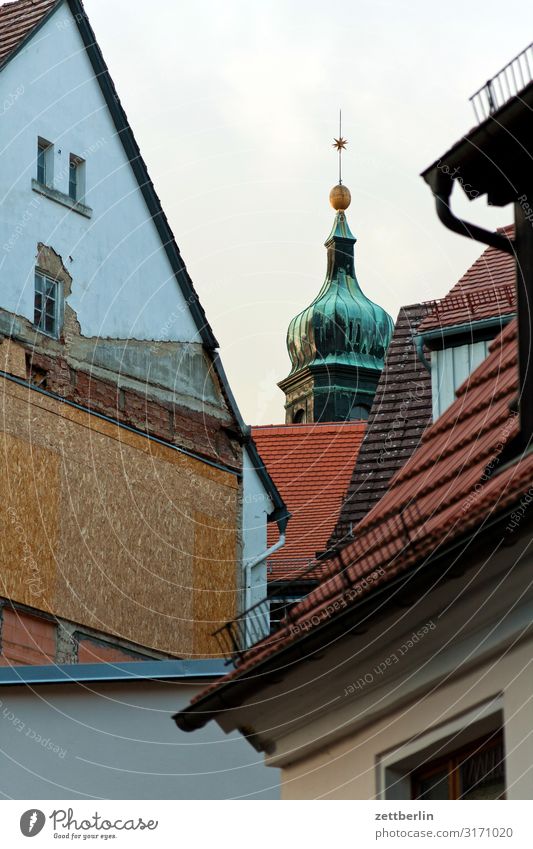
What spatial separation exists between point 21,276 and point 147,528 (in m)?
3.26

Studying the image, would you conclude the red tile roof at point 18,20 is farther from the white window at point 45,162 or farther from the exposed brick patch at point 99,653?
the exposed brick patch at point 99,653

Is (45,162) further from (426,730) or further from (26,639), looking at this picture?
(426,730)

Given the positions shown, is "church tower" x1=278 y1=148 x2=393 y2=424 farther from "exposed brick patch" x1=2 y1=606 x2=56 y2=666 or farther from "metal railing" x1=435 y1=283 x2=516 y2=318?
"metal railing" x1=435 y1=283 x2=516 y2=318

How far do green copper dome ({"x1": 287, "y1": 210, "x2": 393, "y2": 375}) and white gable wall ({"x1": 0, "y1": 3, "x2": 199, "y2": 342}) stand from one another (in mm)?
27194

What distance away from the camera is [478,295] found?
17.0 m

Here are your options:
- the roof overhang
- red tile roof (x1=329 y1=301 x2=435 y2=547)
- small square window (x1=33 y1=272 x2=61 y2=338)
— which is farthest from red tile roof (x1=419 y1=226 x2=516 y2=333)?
the roof overhang

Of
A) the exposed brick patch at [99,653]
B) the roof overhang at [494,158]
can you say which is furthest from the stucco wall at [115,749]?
the exposed brick patch at [99,653]

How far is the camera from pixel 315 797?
939 centimetres

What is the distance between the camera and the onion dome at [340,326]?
1998 inches

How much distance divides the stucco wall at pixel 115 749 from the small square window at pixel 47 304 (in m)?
7.67

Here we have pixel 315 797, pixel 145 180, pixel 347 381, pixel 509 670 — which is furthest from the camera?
pixel 347 381

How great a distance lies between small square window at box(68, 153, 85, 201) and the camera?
850 inches

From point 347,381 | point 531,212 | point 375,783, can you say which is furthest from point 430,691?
point 347,381

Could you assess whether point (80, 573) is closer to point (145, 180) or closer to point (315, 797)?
point (145, 180)
